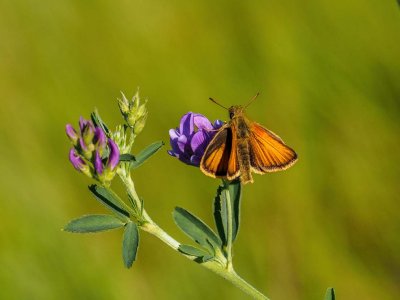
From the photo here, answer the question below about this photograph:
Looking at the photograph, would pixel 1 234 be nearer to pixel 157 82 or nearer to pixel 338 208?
pixel 157 82

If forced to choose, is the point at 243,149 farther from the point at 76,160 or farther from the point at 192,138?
the point at 76,160

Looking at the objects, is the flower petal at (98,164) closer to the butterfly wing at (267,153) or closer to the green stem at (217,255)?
the green stem at (217,255)

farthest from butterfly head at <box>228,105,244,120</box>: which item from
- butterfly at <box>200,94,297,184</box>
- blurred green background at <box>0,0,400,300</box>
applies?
blurred green background at <box>0,0,400,300</box>

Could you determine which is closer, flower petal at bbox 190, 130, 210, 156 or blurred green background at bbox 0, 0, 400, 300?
flower petal at bbox 190, 130, 210, 156

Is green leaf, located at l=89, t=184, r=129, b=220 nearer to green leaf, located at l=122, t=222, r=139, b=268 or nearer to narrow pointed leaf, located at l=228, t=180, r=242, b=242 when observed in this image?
green leaf, located at l=122, t=222, r=139, b=268

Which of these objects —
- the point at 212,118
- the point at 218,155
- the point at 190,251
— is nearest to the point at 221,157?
the point at 218,155

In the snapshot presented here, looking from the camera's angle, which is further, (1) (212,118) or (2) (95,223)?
(1) (212,118)
